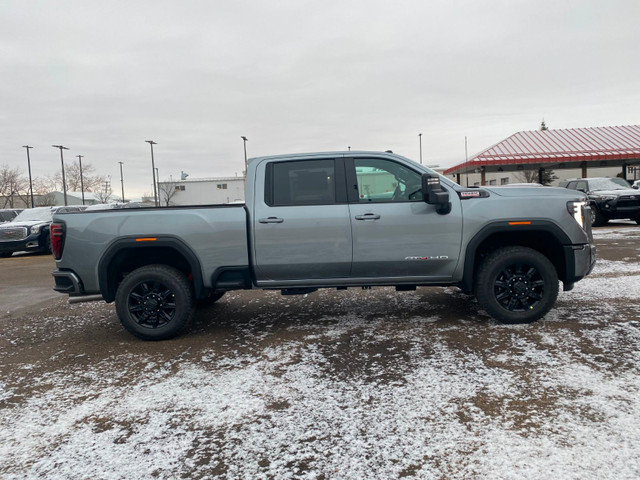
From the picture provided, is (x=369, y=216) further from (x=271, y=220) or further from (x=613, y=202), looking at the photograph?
(x=613, y=202)

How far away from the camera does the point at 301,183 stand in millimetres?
5129

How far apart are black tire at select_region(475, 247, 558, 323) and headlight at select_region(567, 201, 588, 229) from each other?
0.54 metres

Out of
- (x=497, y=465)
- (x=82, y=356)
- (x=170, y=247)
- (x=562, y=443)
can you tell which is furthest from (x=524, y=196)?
(x=82, y=356)

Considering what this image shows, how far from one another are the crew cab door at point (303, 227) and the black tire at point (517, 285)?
4.96ft

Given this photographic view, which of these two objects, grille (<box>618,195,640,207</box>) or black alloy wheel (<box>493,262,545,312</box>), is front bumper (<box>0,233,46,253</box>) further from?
grille (<box>618,195,640,207</box>)

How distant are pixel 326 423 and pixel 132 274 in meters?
2.91

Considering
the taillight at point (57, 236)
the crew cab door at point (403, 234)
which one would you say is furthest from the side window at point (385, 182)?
the taillight at point (57, 236)

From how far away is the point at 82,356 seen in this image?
4684 mm

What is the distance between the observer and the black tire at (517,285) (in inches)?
195

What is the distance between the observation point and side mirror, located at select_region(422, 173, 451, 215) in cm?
472

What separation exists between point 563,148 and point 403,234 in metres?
22.5

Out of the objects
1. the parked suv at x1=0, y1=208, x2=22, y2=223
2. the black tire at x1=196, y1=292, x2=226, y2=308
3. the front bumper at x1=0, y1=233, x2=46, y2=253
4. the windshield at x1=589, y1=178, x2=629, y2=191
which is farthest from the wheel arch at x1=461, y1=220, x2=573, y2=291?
the parked suv at x1=0, y1=208, x2=22, y2=223

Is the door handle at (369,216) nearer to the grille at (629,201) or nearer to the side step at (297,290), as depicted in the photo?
the side step at (297,290)

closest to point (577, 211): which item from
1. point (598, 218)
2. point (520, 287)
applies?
point (520, 287)
